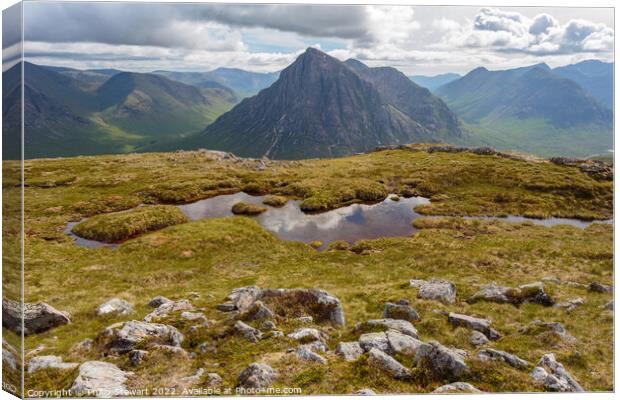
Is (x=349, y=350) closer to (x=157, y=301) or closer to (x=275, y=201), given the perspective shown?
(x=157, y=301)

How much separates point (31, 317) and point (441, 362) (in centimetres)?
1984

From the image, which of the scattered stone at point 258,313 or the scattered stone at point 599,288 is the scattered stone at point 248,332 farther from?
the scattered stone at point 599,288

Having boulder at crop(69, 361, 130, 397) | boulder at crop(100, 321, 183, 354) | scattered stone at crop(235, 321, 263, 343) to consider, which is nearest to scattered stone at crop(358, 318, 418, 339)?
scattered stone at crop(235, 321, 263, 343)

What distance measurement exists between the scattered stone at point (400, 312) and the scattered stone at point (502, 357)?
3.89m

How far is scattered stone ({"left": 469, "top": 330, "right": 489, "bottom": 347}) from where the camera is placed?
18.2m

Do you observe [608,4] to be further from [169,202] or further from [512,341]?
[169,202]

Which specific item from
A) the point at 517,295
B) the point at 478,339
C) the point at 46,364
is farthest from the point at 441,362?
the point at 46,364

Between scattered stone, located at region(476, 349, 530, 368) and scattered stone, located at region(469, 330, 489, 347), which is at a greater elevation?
scattered stone, located at region(476, 349, 530, 368)

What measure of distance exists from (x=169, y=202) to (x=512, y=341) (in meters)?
37.4

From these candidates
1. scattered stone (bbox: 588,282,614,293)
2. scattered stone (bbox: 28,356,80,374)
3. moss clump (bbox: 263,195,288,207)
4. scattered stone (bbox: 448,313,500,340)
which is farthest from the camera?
moss clump (bbox: 263,195,288,207)

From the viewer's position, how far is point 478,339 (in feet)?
60.2

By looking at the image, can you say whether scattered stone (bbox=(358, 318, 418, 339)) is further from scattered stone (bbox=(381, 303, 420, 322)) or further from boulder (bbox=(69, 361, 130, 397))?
boulder (bbox=(69, 361, 130, 397))

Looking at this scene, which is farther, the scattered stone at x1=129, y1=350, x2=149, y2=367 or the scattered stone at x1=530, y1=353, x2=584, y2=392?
the scattered stone at x1=129, y1=350, x2=149, y2=367

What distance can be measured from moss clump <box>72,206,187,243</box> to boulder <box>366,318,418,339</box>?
971 inches
